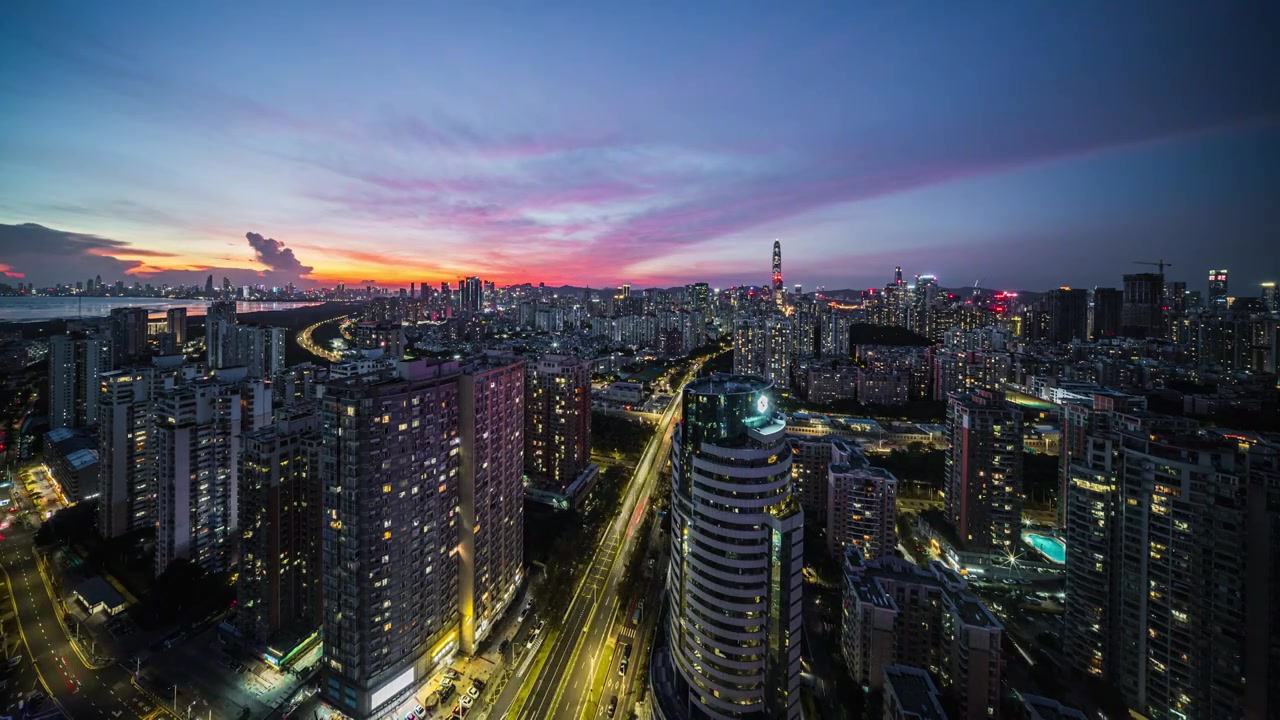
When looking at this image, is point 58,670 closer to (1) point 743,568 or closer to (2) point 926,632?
(1) point 743,568

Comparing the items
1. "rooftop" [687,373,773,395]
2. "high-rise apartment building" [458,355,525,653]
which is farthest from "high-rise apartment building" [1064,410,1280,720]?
"high-rise apartment building" [458,355,525,653]

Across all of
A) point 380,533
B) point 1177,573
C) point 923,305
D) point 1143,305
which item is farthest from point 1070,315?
point 380,533

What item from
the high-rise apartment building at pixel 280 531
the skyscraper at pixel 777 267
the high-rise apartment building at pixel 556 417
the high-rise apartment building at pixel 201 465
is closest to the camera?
the high-rise apartment building at pixel 280 531

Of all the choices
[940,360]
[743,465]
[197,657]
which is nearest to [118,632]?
[197,657]

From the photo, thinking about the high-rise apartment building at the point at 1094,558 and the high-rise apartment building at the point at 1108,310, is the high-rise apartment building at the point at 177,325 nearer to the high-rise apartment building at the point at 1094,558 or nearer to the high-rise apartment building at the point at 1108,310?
the high-rise apartment building at the point at 1094,558

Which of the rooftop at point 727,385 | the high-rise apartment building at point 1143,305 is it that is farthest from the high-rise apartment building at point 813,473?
the high-rise apartment building at point 1143,305

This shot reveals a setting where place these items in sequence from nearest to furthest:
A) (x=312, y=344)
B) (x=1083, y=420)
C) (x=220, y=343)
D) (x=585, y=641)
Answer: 1. (x=585, y=641)
2. (x=1083, y=420)
3. (x=220, y=343)
4. (x=312, y=344)
